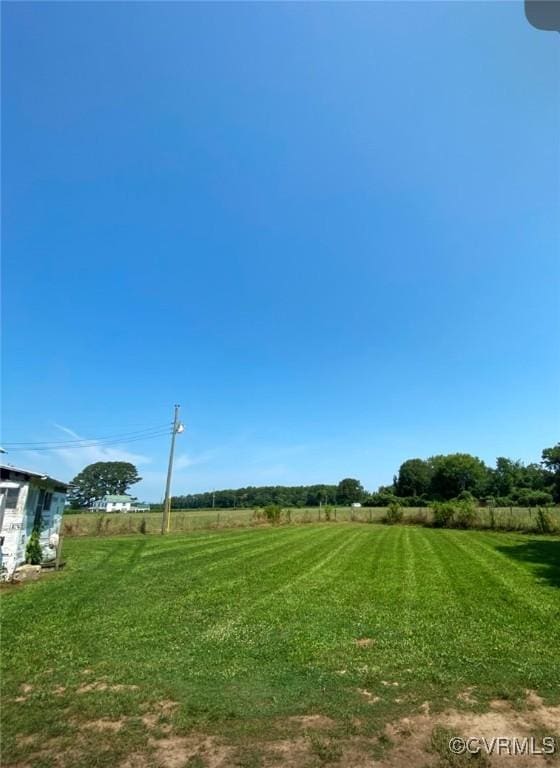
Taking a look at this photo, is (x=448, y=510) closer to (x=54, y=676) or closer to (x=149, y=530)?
(x=149, y=530)

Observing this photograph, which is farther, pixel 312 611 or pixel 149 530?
pixel 149 530

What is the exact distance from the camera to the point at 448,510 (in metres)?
28.8

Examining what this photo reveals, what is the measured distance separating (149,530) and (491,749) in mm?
24640

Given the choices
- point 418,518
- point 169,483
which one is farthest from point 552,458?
point 169,483

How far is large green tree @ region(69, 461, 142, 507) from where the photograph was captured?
344ft

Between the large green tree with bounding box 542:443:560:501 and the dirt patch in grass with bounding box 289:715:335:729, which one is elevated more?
the large green tree with bounding box 542:443:560:501

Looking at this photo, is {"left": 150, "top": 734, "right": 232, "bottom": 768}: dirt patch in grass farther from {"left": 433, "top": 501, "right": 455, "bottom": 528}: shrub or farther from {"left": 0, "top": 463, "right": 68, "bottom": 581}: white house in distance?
{"left": 433, "top": 501, "right": 455, "bottom": 528}: shrub

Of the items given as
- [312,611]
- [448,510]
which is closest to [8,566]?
[312,611]

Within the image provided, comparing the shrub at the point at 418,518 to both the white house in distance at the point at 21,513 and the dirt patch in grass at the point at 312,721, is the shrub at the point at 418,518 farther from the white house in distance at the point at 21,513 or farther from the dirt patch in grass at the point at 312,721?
the dirt patch in grass at the point at 312,721

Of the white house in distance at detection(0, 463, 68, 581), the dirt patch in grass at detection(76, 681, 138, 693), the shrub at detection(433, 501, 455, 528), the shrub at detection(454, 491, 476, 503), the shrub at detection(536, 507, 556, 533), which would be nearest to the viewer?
the dirt patch in grass at detection(76, 681, 138, 693)

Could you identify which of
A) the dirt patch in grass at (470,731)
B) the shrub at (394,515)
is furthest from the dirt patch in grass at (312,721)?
the shrub at (394,515)

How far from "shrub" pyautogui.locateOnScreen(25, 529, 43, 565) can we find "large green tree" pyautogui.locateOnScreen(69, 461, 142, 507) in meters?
104

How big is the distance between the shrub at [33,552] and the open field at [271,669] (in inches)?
75.9

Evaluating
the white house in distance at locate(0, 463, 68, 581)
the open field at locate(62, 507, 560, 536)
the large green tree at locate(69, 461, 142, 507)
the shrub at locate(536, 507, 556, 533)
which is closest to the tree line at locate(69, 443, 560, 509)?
the large green tree at locate(69, 461, 142, 507)
